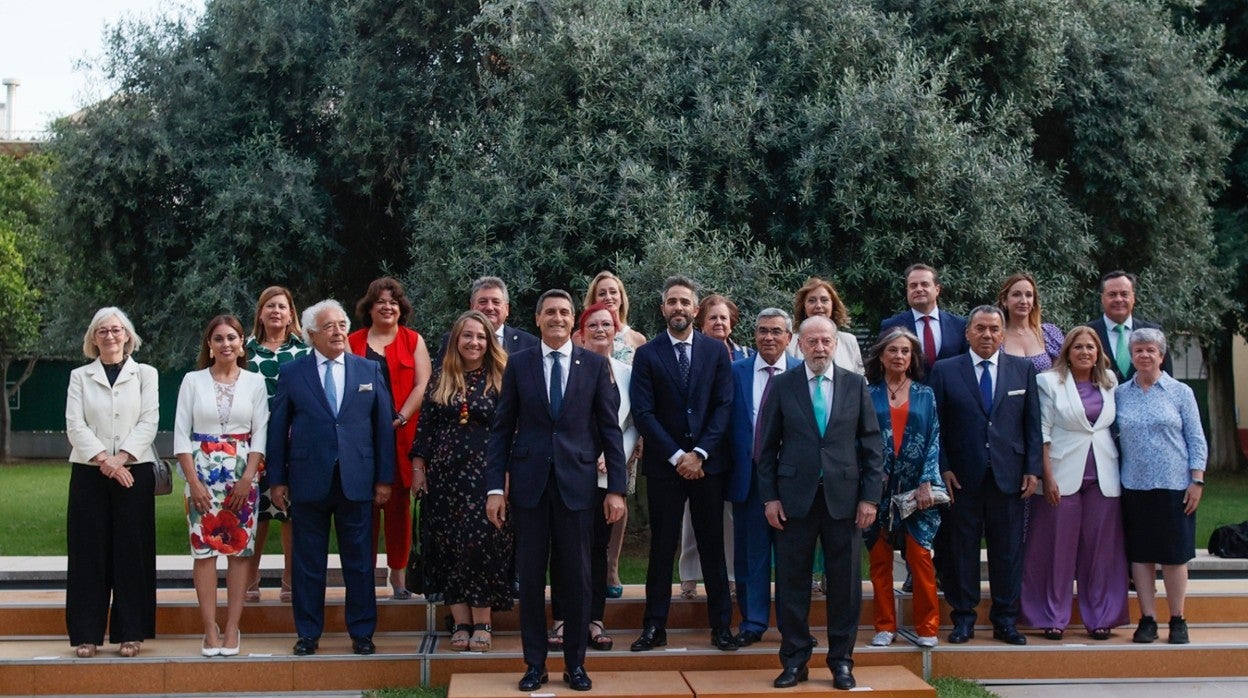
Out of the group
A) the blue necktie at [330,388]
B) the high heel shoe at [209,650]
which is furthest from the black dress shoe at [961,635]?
the high heel shoe at [209,650]

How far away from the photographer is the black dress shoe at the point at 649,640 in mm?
6773

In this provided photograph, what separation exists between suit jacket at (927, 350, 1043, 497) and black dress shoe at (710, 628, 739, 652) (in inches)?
61.9

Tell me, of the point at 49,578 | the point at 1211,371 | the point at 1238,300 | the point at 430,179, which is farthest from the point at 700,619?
the point at 1211,371

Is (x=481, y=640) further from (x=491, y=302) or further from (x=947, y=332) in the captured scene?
(x=947, y=332)

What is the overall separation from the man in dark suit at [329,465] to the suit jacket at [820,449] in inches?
85.1

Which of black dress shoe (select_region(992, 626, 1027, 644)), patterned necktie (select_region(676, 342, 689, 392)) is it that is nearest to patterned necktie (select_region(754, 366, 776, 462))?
patterned necktie (select_region(676, 342, 689, 392))

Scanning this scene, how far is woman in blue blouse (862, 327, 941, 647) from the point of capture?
22.6ft

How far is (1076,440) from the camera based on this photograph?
24.0 feet

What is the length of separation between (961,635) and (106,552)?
479 centimetres

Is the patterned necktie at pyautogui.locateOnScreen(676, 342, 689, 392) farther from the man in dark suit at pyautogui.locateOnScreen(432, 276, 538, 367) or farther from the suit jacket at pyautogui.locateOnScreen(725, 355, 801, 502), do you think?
the man in dark suit at pyautogui.locateOnScreen(432, 276, 538, 367)

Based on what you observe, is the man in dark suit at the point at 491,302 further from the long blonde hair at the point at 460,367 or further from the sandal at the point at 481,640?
the sandal at the point at 481,640

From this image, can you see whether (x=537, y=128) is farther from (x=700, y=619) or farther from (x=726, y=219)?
(x=700, y=619)

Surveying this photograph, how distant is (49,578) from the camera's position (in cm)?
908

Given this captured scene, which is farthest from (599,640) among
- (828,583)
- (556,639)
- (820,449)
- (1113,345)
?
(1113,345)
